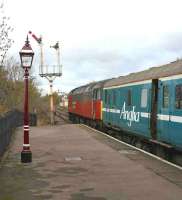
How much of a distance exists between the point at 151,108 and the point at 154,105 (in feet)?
0.92

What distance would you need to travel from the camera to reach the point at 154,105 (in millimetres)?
18281

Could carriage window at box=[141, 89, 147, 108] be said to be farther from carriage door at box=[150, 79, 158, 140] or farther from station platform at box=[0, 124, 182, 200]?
station platform at box=[0, 124, 182, 200]

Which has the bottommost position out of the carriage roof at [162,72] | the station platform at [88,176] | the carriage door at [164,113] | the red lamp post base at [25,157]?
the station platform at [88,176]

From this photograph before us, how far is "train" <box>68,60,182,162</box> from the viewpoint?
1555 cm

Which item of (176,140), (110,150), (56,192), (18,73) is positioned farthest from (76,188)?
(18,73)

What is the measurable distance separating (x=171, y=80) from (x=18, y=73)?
39682 millimetres

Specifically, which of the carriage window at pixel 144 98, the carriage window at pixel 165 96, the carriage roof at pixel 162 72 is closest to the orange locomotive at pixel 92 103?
the carriage roof at pixel 162 72

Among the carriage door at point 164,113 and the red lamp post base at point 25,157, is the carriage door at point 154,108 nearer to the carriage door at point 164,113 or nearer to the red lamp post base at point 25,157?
the carriage door at point 164,113

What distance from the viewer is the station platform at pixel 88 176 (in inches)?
431

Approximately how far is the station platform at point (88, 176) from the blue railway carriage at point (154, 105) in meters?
0.90

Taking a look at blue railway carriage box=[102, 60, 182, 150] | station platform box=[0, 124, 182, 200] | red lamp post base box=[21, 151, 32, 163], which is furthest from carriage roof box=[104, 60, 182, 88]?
red lamp post base box=[21, 151, 32, 163]

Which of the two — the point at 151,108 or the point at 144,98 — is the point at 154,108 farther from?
the point at 144,98

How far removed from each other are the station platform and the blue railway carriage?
0.90 m

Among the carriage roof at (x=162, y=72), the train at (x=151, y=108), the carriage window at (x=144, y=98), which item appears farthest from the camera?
the carriage window at (x=144, y=98)
